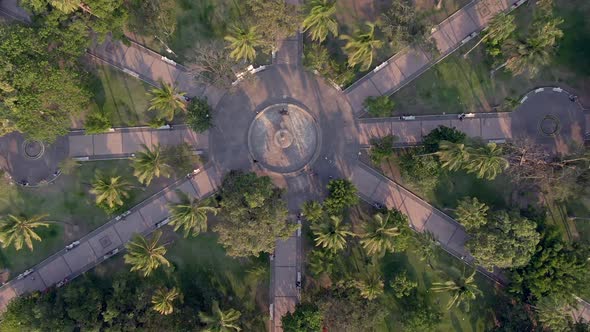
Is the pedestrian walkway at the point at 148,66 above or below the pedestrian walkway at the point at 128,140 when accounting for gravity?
above

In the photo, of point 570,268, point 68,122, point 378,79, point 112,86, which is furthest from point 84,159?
point 570,268

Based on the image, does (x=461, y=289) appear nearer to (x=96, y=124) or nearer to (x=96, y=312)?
(x=96, y=312)

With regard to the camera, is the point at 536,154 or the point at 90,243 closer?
the point at 536,154

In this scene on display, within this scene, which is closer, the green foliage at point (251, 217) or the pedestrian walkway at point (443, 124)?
the green foliage at point (251, 217)

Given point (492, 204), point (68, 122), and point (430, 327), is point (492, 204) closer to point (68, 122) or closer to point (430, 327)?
point (430, 327)

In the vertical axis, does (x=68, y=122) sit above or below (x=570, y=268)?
above

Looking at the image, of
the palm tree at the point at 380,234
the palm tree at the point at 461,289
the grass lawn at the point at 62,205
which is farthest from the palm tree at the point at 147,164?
the palm tree at the point at 461,289

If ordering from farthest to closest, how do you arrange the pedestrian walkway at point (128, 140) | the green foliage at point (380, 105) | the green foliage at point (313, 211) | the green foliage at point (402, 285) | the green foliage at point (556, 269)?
1. the pedestrian walkway at point (128, 140)
2. the green foliage at point (380, 105)
3. the green foliage at point (402, 285)
4. the green foliage at point (313, 211)
5. the green foliage at point (556, 269)

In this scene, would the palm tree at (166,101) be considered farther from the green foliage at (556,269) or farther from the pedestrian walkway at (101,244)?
the green foliage at (556,269)
